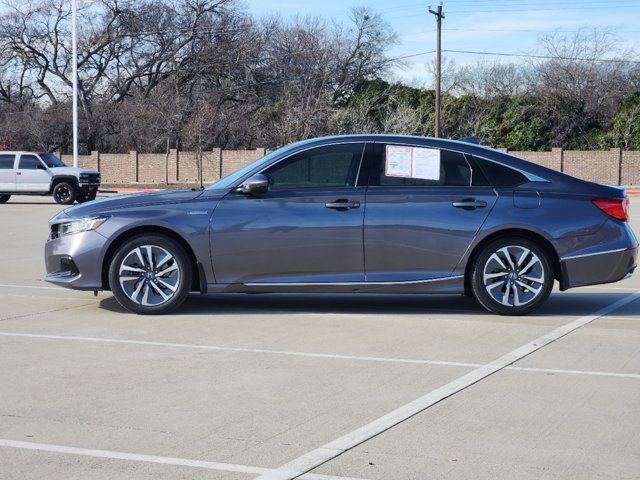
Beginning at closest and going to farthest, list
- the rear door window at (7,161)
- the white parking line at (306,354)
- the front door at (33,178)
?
the white parking line at (306,354)
the front door at (33,178)
the rear door window at (7,161)

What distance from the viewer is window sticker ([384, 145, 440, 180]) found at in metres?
9.21

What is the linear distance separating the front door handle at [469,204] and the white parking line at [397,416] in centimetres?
137

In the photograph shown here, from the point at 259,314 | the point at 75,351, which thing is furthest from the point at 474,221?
the point at 75,351

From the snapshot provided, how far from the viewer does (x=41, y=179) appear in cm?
3203

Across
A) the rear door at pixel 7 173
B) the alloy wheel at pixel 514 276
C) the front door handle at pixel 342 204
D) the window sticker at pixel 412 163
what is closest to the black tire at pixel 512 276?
the alloy wheel at pixel 514 276

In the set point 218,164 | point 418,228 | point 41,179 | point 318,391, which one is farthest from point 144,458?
point 218,164

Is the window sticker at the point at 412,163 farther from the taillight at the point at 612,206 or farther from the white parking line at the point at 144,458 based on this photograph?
the white parking line at the point at 144,458

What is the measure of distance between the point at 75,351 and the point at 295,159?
2913 millimetres

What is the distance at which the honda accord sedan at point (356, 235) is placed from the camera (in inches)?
356

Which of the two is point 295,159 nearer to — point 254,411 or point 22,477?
point 254,411

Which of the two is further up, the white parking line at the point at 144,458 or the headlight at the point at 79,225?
the headlight at the point at 79,225

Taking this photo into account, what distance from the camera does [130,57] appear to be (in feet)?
210

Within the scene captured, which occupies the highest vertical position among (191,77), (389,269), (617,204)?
(191,77)

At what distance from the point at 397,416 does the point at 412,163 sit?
13.1ft
